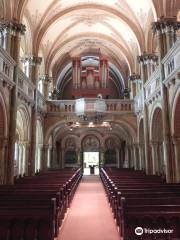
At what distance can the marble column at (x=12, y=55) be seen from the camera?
12.5 metres

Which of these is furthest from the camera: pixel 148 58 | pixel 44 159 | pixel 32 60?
pixel 44 159

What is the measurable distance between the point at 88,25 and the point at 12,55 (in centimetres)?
1125

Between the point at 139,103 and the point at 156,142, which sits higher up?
the point at 139,103

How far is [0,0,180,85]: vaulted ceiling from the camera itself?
659 inches

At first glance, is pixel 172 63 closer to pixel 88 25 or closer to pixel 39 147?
pixel 88 25

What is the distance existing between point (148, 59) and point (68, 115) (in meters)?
8.44

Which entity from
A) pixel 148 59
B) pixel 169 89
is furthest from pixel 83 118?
pixel 169 89

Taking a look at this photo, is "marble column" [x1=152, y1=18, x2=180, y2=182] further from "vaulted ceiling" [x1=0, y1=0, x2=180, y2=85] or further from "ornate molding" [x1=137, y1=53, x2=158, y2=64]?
"ornate molding" [x1=137, y1=53, x2=158, y2=64]

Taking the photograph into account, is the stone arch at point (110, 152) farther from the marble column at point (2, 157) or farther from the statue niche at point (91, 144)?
the marble column at point (2, 157)

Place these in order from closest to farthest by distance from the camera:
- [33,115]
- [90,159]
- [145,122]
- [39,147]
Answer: [145,122], [33,115], [39,147], [90,159]

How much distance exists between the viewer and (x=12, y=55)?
1379cm

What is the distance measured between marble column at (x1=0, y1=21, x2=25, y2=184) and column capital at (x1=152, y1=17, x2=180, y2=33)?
773cm

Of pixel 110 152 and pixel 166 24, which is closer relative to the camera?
pixel 166 24

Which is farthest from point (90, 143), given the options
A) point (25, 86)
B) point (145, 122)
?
point (25, 86)
